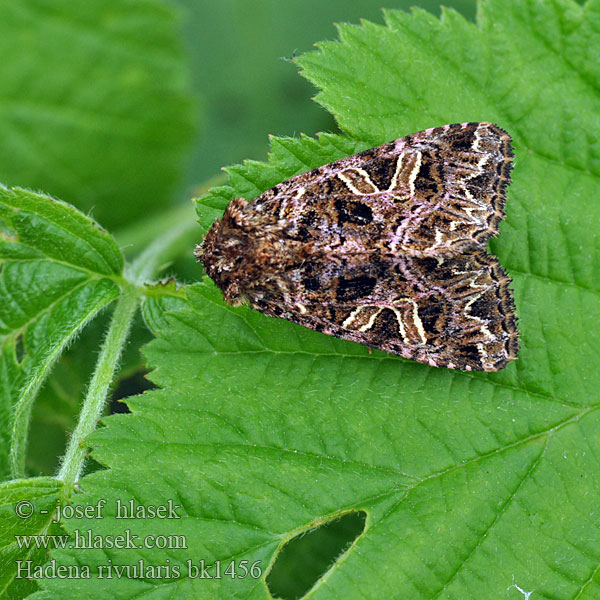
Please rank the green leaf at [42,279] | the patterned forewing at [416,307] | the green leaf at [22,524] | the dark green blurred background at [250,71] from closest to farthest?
the green leaf at [22,524]
the patterned forewing at [416,307]
the green leaf at [42,279]
the dark green blurred background at [250,71]

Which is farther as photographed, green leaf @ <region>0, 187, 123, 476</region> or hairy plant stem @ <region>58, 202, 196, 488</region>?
green leaf @ <region>0, 187, 123, 476</region>

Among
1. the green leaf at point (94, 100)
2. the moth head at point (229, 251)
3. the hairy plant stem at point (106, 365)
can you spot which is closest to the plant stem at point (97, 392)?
the hairy plant stem at point (106, 365)

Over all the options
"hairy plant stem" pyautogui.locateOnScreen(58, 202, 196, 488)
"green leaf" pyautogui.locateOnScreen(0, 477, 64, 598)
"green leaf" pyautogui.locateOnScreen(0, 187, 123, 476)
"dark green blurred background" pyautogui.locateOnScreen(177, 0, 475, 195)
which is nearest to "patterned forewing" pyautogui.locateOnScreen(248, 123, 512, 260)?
"hairy plant stem" pyautogui.locateOnScreen(58, 202, 196, 488)

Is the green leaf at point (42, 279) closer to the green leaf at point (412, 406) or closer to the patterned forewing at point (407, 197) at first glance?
the green leaf at point (412, 406)

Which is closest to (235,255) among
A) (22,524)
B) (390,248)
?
(390,248)

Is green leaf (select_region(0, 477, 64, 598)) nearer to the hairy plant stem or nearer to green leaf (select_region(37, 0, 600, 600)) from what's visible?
the hairy plant stem

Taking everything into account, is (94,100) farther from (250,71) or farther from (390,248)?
(390,248)
